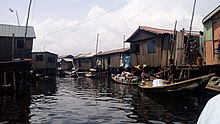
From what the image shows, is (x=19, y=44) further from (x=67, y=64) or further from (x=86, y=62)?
(x=67, y=64)

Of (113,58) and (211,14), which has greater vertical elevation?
(211,14)

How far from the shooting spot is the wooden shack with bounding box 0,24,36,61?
2733cm

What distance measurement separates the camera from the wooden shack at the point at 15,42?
89.7 feet

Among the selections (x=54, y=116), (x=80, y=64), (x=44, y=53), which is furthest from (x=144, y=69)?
(x=80, y=64)

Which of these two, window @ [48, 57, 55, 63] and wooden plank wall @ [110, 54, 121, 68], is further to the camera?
window @ [48, 57, 55, 63]

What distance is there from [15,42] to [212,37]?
2217 cm

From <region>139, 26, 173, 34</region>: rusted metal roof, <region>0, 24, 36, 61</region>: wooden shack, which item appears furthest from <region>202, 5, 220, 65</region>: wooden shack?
<region>0, 24, 36, 61</region>: wooden shack

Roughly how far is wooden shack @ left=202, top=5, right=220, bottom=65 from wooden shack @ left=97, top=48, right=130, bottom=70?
1707cm

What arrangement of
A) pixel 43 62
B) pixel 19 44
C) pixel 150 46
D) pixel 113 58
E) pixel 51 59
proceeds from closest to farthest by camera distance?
1. pixel 150 46
2. pixel 19 44
3. pixel 43 62
4. pixel 113 58
5. pixel 51 59

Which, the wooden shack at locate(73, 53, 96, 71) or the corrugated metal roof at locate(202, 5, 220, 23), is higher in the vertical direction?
the corrugated metal roof at locate(202, 5, 220, 23)

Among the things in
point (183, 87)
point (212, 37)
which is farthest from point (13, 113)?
point (212, 37)

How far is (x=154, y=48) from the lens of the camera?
82.4 ft

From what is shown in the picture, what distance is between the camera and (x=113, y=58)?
3981cm

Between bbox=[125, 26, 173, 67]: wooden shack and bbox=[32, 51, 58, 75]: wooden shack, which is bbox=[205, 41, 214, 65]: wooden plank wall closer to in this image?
bbox=[125, 26, 173, 67]: wooden shack
